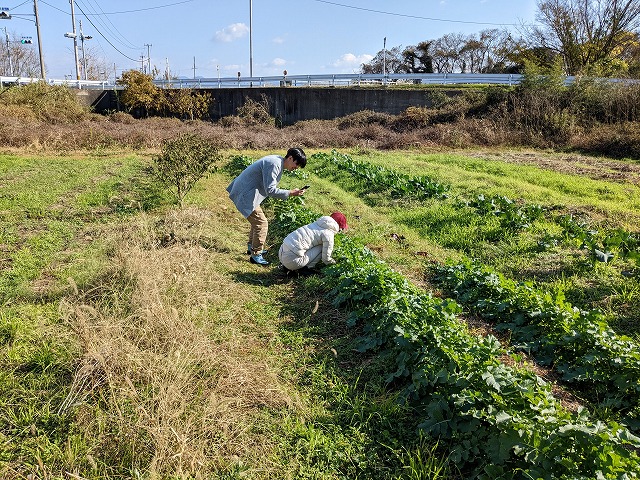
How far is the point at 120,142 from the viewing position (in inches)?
722

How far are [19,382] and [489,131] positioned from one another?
759 inches

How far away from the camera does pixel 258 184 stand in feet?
21.2

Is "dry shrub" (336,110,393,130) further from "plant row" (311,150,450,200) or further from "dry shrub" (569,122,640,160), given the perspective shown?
"plant row" (311,150,450,200)

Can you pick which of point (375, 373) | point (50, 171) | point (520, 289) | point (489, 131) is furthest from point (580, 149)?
point (50, 171)

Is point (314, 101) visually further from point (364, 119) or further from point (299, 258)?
point (299, 258)

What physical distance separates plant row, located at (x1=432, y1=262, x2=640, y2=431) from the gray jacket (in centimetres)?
277

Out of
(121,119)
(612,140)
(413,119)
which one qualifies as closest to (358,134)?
(413,119)

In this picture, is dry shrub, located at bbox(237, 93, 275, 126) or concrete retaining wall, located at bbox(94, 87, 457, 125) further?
dry shrub, located at bbox(237, 93, 275, 126)

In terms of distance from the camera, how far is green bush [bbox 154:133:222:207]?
30.1ft

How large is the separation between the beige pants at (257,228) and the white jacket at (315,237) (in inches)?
33.2

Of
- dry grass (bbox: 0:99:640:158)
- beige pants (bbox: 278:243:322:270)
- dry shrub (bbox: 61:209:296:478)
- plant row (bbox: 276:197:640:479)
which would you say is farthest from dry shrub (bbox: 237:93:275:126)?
plant row (bbox: 276:197:640:479)

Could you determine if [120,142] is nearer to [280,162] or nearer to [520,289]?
[280,162]

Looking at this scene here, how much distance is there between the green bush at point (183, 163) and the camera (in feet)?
30.1

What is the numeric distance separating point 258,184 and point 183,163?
341 cm
